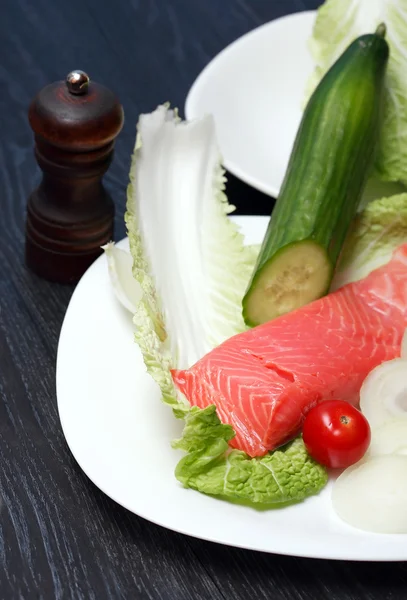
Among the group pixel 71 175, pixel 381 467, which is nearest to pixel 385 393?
pixel 381 467

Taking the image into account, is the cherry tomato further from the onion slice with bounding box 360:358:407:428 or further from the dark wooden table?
the dark wooden table

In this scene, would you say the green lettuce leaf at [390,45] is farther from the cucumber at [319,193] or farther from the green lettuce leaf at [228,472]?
the green lettuce leaf at [228,472]

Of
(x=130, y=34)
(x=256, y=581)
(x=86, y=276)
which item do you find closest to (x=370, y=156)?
(x=86, y=276)

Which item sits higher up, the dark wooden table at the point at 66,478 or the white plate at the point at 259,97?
the white plate at the point at 259,97

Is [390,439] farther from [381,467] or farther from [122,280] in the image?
[122,280]

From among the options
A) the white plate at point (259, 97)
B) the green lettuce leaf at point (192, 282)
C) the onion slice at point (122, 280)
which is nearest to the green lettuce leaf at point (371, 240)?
the green lettuce leaf at point (192, 282)

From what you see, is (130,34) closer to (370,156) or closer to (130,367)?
(370,156)

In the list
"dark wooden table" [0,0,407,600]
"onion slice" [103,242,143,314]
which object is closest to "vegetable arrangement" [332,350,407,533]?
"dark wooden table" [0,0,407,600]
